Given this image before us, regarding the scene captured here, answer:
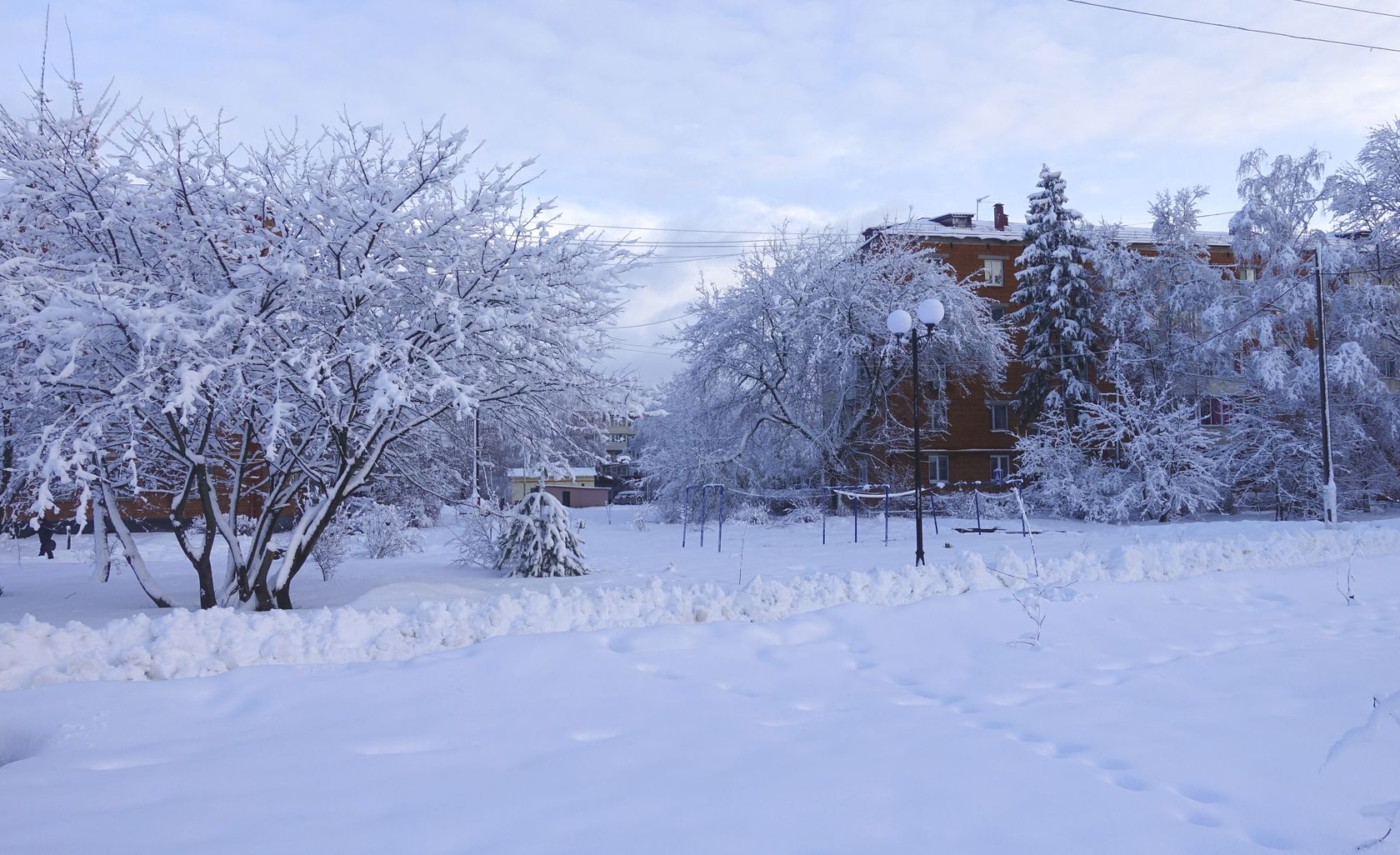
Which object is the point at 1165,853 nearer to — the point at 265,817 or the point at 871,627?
the point at 265,817

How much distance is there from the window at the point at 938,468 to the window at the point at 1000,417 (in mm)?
2993

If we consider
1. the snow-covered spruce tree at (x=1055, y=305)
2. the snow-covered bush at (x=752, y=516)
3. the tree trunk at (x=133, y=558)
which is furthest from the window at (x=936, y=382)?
the tree trunk at (x=133, y=558)

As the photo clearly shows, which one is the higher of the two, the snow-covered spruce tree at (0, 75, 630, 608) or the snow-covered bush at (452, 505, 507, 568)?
the snow-covered spruce tree at (0, 75, 630, 608)

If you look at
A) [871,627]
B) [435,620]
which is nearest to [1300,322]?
[871,627]

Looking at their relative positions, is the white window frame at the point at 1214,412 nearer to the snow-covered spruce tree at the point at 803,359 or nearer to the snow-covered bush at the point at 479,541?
the snow-covered spruce tree at the point at 803,359

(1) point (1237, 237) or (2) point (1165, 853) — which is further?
(1) point (1237, 237)

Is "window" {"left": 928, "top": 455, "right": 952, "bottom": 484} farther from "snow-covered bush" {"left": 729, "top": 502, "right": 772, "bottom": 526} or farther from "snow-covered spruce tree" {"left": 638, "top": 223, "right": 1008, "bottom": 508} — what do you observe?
"snow-covered bush" {"left": 729, "top": 502, "right": 772, "bottom": 526}

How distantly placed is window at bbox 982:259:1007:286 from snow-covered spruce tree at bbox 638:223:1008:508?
10.9 m

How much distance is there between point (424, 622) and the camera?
7.67 metres

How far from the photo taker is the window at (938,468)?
132ft

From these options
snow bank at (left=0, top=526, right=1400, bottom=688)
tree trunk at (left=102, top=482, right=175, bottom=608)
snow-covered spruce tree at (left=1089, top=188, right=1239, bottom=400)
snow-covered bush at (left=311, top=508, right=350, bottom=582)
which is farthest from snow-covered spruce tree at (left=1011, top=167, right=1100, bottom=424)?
tree trunk at (left=102, top=482, right=175, bottom=608)

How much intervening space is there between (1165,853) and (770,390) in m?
26.6

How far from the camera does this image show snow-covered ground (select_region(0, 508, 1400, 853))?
13.0 feet

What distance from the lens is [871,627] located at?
8.20m
